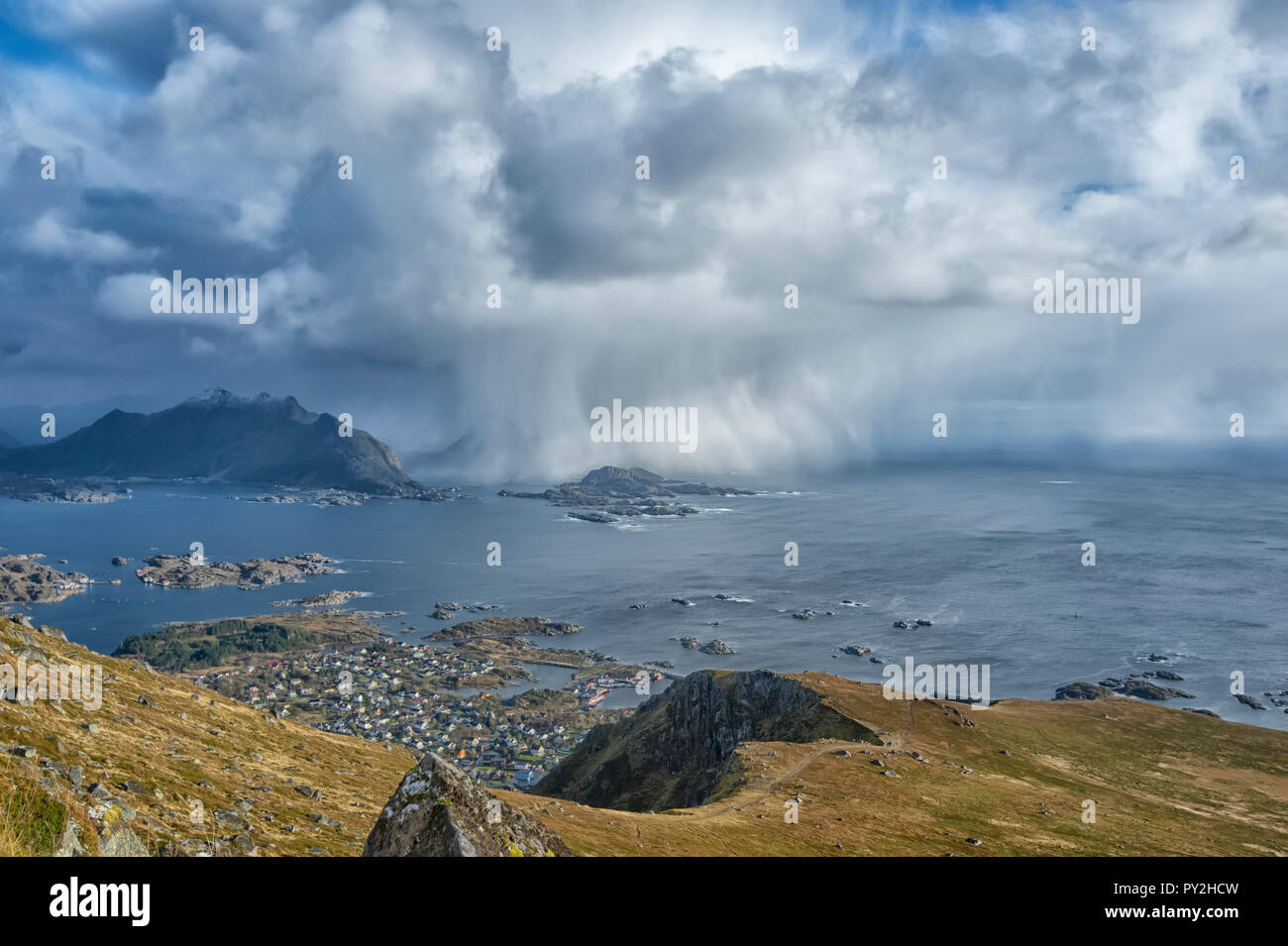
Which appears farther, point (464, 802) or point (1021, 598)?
point (1021, 598)

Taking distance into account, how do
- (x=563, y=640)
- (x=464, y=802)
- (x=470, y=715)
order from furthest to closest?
(x=563, y=640)
(x=470, y=715)
(x=464, y=802)

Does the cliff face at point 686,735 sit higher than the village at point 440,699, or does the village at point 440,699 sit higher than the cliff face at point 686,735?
the cliff face at point 686,735

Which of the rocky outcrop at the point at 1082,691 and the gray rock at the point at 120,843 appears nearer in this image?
the gray rock at the point at 120,843

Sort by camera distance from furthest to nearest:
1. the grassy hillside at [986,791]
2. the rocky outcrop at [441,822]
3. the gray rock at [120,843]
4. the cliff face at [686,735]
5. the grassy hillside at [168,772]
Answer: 1. the cliff face at [686,735]
2. the grassy hillside at [986,791]
3. the grassy hillside at [168,772]
4. the gray rock at [120,843]
5. the rocky outcrop at [441,822]

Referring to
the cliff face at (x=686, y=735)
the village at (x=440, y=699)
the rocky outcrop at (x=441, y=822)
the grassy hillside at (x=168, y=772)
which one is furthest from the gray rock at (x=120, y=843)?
the village at (x=440, y=699)

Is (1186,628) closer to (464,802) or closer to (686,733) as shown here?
(686,733)

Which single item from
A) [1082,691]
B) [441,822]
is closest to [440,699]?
[1082,691]

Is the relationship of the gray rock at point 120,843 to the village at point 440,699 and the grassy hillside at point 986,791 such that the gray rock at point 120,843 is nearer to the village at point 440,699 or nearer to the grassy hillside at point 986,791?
the grassy hillside at point 986,791
